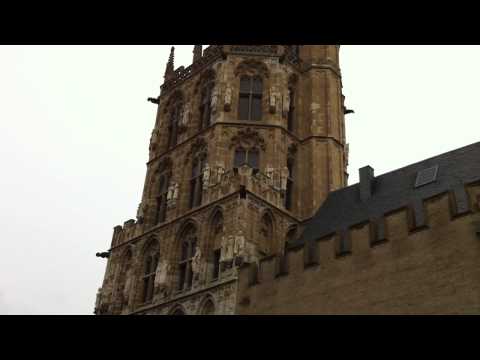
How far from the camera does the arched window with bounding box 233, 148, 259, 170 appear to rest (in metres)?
22.3

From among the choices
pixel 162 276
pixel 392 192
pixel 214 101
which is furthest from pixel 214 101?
pixel 392 192

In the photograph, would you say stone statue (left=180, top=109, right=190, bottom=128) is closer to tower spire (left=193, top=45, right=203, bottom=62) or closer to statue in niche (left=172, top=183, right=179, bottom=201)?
statue in niche (left=172, top=183, right=179, bottom=201)

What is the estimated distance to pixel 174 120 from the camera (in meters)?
26.5

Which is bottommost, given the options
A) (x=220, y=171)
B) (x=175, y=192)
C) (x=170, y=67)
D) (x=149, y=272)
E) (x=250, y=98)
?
(x=149, y=272)

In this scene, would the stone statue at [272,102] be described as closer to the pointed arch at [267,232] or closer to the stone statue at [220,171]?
the stone statue at [220,171]

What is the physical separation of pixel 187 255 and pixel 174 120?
8392 millimetres

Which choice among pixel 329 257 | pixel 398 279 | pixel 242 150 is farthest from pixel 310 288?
pixel 242 150

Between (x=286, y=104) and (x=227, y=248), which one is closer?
(x=227, y=248)

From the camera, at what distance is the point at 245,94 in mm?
24531

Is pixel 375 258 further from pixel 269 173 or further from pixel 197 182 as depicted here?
pixel 197 182

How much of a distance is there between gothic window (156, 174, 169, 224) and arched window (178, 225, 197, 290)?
92.0 inches
